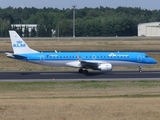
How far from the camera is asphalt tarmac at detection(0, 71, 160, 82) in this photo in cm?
5059

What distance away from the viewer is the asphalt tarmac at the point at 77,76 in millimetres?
50594

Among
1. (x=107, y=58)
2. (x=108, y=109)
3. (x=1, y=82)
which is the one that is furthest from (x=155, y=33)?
(x=108, y=109)

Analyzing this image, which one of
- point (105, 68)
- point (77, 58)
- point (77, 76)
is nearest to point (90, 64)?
point (77, 58)

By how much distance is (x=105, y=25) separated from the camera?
19275cm

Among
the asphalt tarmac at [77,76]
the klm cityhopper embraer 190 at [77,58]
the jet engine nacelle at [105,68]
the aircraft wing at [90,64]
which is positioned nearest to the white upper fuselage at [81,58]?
the klm cityhopper embraer 190 at [77,58]

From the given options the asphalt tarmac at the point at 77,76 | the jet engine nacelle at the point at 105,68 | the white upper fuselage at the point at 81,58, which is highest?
the white upper fuselage at the point at 81,58

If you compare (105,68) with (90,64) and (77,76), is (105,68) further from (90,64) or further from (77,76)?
(77,76)

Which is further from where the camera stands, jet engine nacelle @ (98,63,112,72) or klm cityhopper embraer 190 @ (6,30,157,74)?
klm cityhopper embraer 190 @ (6,30,157,74)

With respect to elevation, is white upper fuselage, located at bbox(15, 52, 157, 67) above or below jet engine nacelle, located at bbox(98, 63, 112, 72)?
above

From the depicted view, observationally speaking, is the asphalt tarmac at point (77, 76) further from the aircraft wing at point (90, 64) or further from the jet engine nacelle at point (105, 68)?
the aircraft wing at point (90, 64)

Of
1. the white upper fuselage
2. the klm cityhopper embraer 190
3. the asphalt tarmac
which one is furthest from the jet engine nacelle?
the white upper fuselage

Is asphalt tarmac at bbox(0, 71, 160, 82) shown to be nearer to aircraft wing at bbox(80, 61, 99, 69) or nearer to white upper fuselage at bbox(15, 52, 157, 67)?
aircraft wing at bbox(80, 61, 99, 69)

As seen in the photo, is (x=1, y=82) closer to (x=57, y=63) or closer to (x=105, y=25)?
(x=57, y=63)

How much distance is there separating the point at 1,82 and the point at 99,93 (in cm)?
1221
